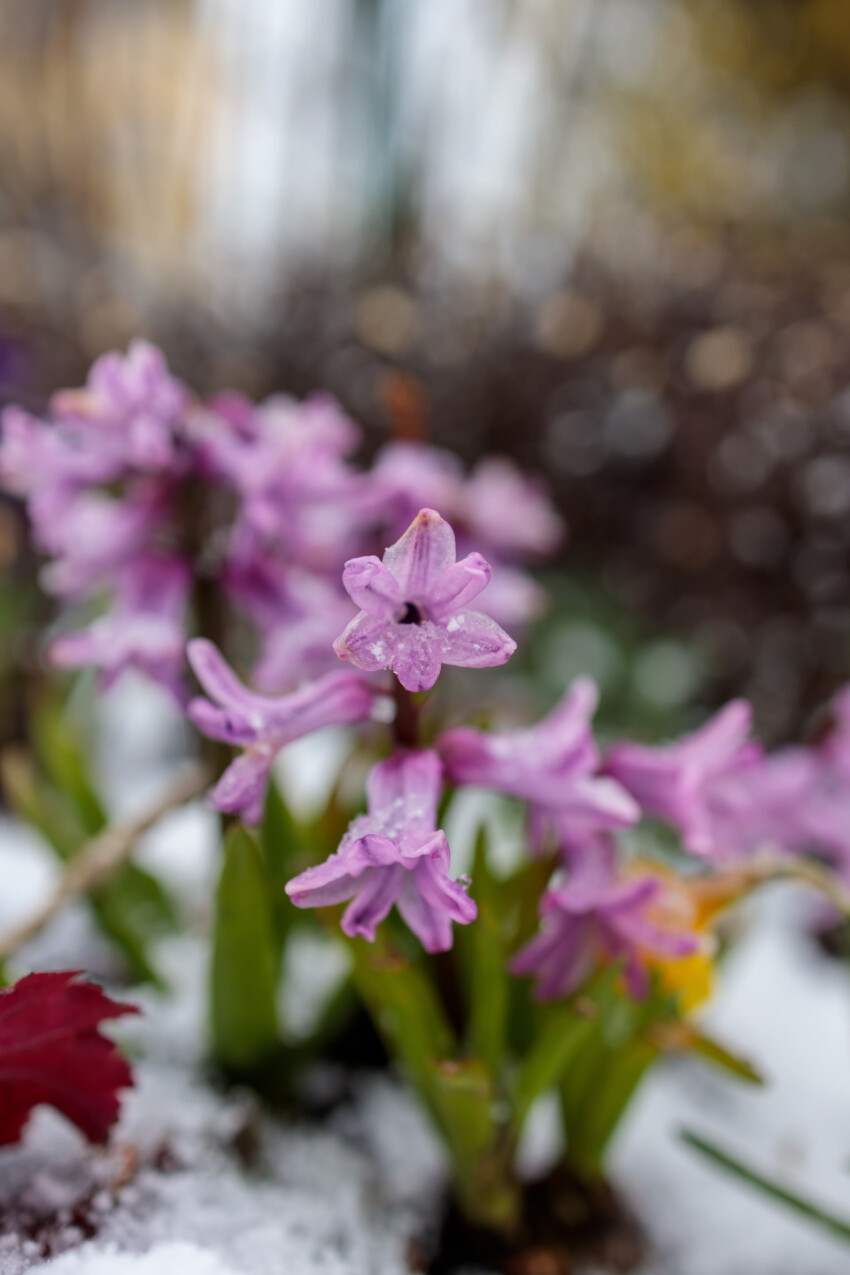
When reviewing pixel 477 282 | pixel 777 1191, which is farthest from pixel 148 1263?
pixel 477 282

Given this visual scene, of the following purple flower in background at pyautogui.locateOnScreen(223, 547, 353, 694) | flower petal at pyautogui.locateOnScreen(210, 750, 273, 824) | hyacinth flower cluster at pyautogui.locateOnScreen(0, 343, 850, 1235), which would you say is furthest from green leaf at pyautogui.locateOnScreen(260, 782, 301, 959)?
flower petal at pyautogui.locateOnScreen(210, 750, 273, 824)

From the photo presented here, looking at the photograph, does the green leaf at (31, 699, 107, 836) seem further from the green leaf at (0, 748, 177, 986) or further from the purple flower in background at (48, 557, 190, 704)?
the purple flower in background at (48, 557, 190, 704)

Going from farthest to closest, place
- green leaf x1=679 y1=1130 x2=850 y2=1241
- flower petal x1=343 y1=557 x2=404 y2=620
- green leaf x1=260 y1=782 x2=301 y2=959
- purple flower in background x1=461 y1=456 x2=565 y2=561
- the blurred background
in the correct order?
1. the blurred background
2. purple flower in background x1=461 y1=456 x2=565 y2=561
3. green leaf x1=260 y1=782 x2=301 y2=959
4. green leaf x1=679 y1=1130 x2=850 y2=1241
5. flower petal x1=343 y1=557 x2=404 y2=620

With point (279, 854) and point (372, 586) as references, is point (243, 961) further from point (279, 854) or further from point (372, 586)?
point (372, 586)

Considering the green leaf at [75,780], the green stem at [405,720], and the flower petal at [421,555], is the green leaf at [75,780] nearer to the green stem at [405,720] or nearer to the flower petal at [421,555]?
the green stem at [405,720]

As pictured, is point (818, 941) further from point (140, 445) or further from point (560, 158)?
point (560, 158)

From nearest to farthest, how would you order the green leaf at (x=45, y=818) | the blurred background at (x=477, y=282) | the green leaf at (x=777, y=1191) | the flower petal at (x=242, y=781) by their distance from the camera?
the flower petal at (x=242, y=781), the green leaf at (x=777, y=1191), the green leaf at (x=45, y=818), the blurred background at (x=477, y=282)

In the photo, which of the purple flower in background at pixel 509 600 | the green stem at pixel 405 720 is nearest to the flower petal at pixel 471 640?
the green stem at pixel 405 720
